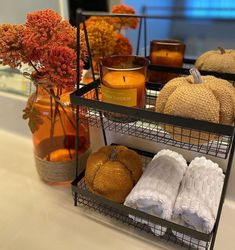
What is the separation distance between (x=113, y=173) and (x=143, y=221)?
0.11 meters

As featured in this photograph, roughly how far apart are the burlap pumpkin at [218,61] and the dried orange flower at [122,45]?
0.24m

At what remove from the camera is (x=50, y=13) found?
0.56 m

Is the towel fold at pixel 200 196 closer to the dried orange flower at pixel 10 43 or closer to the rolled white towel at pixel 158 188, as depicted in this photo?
the rolled white towel at pixel 158 188

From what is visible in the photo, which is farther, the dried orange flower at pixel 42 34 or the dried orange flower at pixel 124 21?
the dried orange flower at pixel 124 21

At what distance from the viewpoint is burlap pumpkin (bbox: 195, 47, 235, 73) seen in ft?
1.96

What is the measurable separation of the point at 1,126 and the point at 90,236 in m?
0.58

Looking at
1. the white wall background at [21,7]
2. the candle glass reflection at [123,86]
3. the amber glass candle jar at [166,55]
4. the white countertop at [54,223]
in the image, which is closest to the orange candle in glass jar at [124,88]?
the candle glass reflection at [123,86]

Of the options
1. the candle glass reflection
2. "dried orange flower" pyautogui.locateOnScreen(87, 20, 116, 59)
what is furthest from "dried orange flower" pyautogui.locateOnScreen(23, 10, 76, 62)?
"dried orange flower" pyautogui.locateOnScreen(87, 20, 116, 59)

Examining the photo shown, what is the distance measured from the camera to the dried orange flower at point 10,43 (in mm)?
535

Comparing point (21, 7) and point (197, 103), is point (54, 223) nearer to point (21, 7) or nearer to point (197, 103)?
point (197, 103)

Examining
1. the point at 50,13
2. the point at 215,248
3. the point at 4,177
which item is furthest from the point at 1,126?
the point at 215,248

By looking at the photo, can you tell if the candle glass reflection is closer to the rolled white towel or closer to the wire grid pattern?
the wire grid pattern

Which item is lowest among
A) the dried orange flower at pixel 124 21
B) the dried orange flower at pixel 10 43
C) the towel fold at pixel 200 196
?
the towel fold at pixel 200 196

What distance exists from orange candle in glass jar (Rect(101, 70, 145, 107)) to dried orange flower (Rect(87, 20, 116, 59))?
0.86ft
